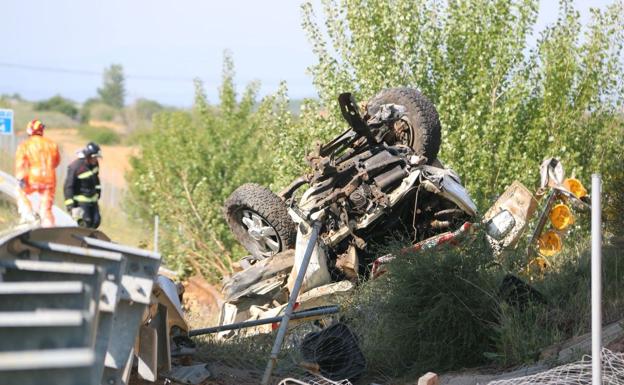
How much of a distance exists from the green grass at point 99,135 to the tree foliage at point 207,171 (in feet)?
218

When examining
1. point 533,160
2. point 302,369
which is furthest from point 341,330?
point 533,160

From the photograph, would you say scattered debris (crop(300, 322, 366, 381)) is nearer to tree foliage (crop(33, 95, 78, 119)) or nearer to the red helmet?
the red helmet

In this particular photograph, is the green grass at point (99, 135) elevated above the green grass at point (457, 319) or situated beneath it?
elevated above

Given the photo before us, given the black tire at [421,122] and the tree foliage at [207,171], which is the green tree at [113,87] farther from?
the black tire at [421,122]

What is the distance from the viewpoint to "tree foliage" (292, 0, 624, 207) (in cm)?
1753

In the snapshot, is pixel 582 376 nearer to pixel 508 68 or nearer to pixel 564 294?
pixel 564 294

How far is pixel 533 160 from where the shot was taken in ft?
57.7

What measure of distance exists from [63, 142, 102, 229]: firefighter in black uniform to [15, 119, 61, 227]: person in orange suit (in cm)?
27

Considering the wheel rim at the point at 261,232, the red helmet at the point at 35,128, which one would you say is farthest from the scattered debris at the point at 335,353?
the red helmet at the point at 35,128

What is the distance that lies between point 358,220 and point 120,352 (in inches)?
228

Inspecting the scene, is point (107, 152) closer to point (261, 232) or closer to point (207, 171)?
point (207, 171)

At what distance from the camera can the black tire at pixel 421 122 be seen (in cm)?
1183

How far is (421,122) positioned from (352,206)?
1.49m

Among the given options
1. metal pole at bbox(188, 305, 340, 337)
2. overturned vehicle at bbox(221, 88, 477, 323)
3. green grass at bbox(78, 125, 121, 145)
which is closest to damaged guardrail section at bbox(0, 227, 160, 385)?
metal pole at bbox(188, 305, 340, 337)
